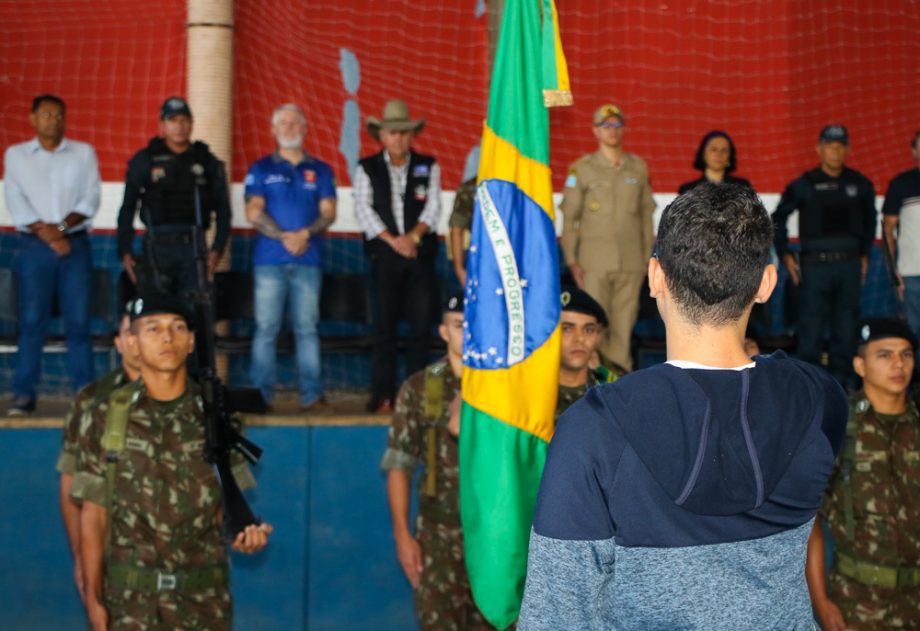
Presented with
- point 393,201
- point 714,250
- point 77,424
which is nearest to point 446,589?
point 77,424

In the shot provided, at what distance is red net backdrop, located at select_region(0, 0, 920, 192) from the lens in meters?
9.59

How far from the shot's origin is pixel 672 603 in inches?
74.7

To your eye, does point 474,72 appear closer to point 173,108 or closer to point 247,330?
point 247,330

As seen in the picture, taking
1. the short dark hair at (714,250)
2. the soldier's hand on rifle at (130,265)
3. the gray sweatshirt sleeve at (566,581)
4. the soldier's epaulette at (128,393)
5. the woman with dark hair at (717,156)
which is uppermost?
the woman with dark hair at (717,156)

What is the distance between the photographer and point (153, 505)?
16.1ft

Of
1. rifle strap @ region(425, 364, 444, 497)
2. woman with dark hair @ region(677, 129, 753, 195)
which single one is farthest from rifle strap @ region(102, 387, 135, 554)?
woman with dark hair @ region(677, 129, 753, 195)

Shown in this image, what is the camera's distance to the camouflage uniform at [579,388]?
5055 mm

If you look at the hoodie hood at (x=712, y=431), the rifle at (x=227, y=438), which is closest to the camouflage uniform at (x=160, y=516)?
the rifle at (x=227, y=438)

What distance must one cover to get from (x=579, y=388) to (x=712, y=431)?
3.31 m

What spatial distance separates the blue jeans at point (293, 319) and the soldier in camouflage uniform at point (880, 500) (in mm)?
3128

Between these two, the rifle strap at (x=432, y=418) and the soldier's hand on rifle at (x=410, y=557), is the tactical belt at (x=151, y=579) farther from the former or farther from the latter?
the rifle strap at (x=432, y=418)

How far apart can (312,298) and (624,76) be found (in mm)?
4037

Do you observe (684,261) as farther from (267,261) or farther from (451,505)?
(267,261)

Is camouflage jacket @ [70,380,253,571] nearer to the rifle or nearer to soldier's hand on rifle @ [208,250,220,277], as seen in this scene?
the rifle
